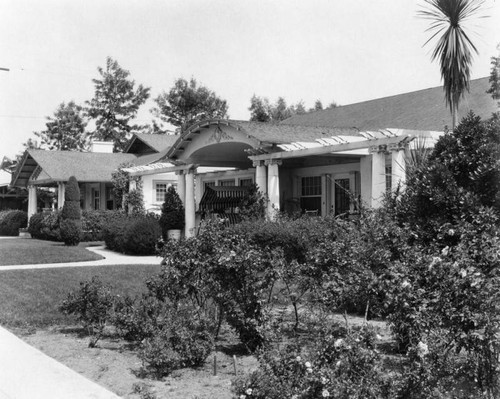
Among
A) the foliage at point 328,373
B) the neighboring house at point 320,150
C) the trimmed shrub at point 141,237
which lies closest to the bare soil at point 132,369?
the foliage at point 328,373

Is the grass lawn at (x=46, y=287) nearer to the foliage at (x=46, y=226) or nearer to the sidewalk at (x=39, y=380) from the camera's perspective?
the sidewalk at (x=39, y=380)

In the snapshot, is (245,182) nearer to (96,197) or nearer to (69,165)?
(69,165)

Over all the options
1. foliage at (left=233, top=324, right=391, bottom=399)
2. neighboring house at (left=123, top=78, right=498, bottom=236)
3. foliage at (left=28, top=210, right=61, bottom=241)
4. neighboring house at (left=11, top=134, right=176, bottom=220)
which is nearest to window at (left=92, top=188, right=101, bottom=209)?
neighboring house at (left=11, top=134, right=176, bottom=220)

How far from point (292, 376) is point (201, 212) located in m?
19.3

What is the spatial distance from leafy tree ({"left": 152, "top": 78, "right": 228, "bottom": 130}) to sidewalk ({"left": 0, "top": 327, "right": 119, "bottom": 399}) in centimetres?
4716

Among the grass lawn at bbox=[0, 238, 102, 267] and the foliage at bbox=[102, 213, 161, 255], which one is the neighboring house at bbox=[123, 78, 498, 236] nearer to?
the foliage at bbox=[102, 213, 161, 255]

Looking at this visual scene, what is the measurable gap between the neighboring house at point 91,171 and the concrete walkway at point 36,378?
74.3ft

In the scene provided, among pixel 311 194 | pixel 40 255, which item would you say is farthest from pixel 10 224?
pixel 311 194

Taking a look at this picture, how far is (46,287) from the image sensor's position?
12.6 meters

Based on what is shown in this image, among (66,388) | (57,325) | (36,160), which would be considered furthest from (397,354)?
(36,160)

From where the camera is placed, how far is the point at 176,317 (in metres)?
7.12

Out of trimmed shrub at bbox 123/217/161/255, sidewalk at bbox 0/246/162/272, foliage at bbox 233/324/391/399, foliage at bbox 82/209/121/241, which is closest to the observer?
foliage at bbox 233/324/391/399

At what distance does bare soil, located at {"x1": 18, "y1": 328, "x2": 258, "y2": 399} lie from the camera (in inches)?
221

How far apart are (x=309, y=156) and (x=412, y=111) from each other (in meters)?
4.28
